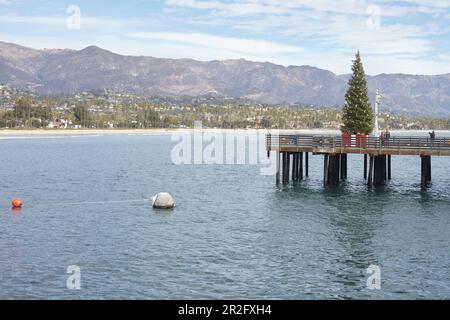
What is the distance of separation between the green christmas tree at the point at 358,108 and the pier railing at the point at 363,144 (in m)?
8.07

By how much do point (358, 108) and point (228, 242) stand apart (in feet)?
118

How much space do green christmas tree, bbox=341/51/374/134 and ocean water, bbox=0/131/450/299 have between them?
6805 mm

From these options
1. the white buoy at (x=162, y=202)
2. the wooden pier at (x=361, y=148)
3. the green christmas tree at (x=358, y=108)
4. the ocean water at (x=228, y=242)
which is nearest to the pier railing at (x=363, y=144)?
the wooden pier at (x=361, y=148)

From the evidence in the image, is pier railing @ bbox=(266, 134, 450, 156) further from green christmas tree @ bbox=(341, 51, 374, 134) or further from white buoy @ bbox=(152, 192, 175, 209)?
white buoy @ bbox=(152, 192, 175, 209)

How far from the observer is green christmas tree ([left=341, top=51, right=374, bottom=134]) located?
218 ft

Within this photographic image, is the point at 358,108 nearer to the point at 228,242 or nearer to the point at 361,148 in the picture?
the point at 361,148

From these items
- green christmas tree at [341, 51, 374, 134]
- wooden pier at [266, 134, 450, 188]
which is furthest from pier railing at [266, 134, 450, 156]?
green christmas tree at [341, 51, 374, 134]

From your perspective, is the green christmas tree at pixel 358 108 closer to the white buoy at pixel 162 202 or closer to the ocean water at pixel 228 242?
the ocean water at pixel 228 242

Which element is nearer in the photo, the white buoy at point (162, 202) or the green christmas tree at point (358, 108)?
the white buoy at point (162, 202)

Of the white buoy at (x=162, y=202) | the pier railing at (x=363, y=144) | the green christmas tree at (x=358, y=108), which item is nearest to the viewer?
the white buoy at (x=162, y=202)

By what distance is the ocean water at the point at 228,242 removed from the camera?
26328mm
